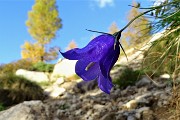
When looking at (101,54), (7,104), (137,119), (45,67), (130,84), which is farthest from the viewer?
(45,67)

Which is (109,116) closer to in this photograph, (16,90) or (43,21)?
(16,90)

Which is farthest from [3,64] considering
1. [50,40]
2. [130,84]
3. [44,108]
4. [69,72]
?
[44,108]

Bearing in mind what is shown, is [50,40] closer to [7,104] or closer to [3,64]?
[3,64]

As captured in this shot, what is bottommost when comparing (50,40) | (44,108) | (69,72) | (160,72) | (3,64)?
(44,108)

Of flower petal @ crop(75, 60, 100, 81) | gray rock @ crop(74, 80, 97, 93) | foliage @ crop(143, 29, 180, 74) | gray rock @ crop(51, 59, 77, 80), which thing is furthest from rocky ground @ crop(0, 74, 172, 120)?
gray rock @ crop(51, 59, 77, 80)

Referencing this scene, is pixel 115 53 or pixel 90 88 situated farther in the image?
pixel 90 88

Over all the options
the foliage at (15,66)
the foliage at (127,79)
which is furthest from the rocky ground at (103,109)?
the foliage at (15,66)
